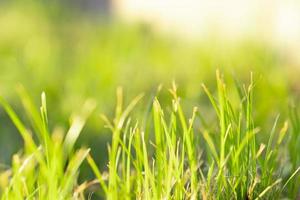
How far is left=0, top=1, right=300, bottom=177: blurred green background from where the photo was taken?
2975mm

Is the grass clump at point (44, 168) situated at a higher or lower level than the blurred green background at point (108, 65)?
higher

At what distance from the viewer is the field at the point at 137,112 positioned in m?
1.54

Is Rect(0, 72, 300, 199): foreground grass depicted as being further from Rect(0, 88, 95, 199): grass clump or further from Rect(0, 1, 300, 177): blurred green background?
Rect(0, 1, 300, 177): blurred green background

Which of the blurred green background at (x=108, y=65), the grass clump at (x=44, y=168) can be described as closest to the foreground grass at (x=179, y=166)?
the grass clump at (x=44, y=168)

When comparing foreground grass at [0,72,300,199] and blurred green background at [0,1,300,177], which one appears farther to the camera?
blurred green background at [0,1,300,177]

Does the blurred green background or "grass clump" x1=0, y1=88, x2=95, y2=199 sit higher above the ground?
"grass clump" x1=0, y1=88, x2=95, y2=199

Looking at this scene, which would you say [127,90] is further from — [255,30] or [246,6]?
[246,6]

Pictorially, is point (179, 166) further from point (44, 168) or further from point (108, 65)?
point (108, 65)

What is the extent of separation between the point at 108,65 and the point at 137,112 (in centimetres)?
134

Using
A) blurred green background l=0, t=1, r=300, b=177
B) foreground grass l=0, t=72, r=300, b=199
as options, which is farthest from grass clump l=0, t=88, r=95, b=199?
blurred green background l=0, t=1, r=300, b=177

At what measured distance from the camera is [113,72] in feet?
12.1

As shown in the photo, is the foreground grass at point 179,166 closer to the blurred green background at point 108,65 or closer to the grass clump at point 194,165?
the grass clump at point 194,165

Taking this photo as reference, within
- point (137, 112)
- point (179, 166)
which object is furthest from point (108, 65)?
point (179, 166)

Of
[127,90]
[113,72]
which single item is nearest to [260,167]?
[127,90]
